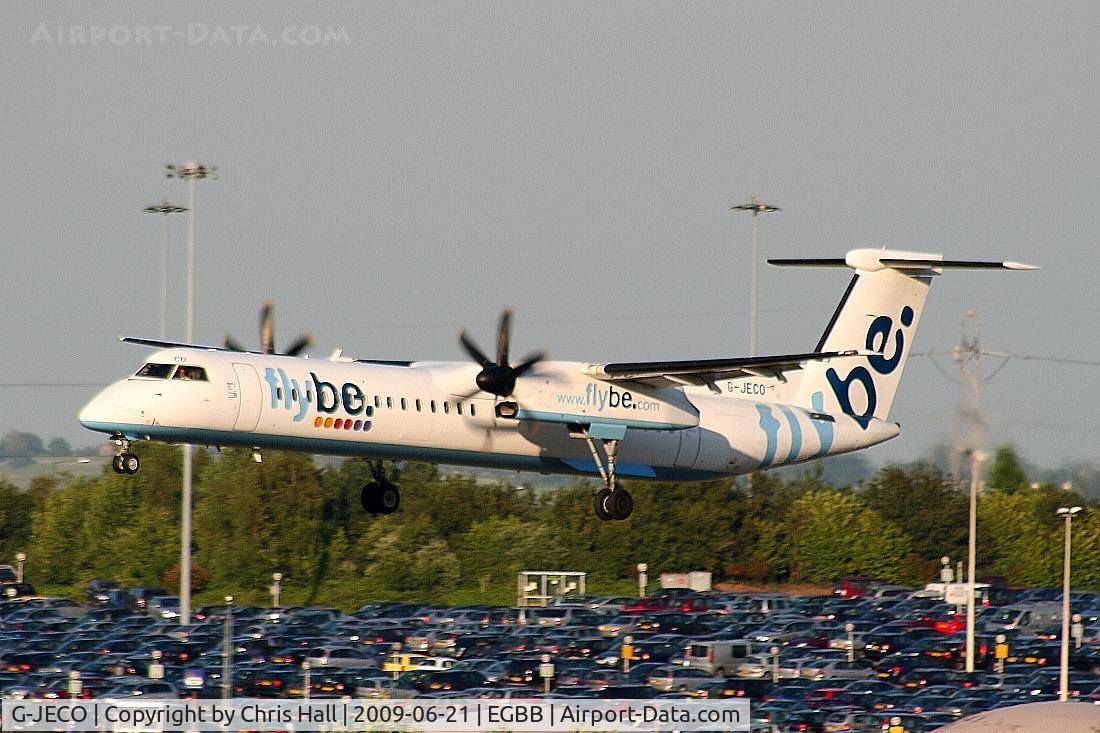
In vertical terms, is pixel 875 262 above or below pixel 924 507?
above

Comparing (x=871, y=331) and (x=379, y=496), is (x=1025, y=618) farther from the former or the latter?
(x=379, y=496)

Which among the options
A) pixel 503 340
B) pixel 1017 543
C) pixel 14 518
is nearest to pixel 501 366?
pixel 503 340

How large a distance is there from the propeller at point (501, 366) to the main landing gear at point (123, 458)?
7411mm

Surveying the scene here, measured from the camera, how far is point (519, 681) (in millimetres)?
43938

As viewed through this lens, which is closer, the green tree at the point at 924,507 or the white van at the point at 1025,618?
the white van at the point at 1025,618

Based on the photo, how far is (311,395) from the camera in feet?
107

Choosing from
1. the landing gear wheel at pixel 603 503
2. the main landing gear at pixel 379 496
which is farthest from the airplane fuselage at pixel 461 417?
the main landing gear at pixel 379 496

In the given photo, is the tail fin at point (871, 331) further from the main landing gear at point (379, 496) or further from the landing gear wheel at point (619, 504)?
the main landing gear at point (379, 496)

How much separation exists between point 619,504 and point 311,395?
796 centimetres

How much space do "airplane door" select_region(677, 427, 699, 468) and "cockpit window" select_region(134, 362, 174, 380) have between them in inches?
493

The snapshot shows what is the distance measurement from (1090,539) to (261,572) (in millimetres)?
44214

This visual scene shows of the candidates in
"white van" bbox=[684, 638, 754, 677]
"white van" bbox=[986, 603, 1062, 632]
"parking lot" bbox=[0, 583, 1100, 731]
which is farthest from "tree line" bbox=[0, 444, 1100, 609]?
"white van" bbox=[684, 638, 754, 677]

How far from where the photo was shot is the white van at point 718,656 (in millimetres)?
48938

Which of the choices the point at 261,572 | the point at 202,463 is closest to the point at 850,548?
the point at 261,572
